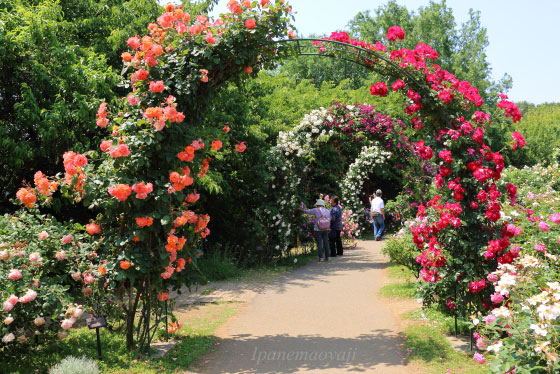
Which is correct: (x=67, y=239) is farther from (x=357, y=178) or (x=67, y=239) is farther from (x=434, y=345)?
(x=357, y=178)

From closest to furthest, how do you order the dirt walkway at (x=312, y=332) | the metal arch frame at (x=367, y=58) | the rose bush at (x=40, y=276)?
the rose bush at (x=40, y=276) < the dirt walkway at (x=312, y=332) < the metal arch frame at (x=367, y=58)

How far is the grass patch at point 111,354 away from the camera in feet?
16.4

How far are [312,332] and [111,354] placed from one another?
2.55 metres

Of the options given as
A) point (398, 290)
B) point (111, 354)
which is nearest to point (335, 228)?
point (398, 290)

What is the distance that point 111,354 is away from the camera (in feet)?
17.7

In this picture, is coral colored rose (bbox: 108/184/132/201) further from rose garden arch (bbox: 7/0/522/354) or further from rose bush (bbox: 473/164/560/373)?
rose bush (bbox: 473/164/560/373)

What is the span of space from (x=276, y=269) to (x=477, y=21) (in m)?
32.0

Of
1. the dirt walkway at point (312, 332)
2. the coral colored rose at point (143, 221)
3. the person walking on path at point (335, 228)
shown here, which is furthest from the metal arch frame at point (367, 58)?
the person walking on path at point (335, 228)

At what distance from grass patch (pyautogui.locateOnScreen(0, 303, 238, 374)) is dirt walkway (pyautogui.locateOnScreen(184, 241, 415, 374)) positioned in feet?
0.75

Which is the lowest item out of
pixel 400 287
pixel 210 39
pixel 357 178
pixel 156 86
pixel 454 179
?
pixel 400 287

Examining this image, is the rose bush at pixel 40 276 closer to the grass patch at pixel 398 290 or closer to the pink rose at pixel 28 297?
the pink rose at pixel 28 297

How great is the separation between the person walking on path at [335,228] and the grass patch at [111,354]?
6560 millimetres

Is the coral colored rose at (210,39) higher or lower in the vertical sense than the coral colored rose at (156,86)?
higher

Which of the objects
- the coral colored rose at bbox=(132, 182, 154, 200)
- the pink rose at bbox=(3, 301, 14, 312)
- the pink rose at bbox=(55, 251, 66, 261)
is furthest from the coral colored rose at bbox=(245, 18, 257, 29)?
the pink rose at bbox=(3, 301, 14, 312)
